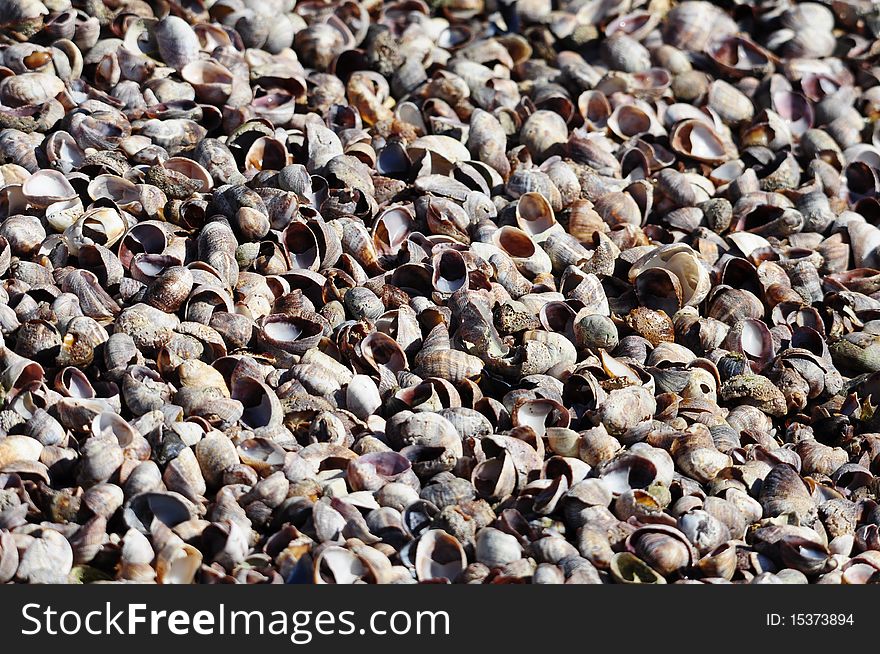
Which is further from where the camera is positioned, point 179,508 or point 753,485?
point 753,485

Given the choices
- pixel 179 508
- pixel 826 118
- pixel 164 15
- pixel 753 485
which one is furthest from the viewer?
pixel 826 118

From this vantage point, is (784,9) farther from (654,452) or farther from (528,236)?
(654,452)

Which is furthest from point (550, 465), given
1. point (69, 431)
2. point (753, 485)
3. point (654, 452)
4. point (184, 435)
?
point (69, 431)

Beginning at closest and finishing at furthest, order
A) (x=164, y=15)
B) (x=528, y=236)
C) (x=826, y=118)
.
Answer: (x=528, y=236)
(x=164, y=15)
(x=826, y=118)

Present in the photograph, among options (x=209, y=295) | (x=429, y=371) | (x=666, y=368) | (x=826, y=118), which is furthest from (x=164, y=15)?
(x=826, y=118)

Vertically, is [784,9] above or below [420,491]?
above

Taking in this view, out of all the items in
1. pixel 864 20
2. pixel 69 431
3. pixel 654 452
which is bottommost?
pixel 69 431

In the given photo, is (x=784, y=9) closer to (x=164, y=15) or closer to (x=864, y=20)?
(x=864, y=20)
